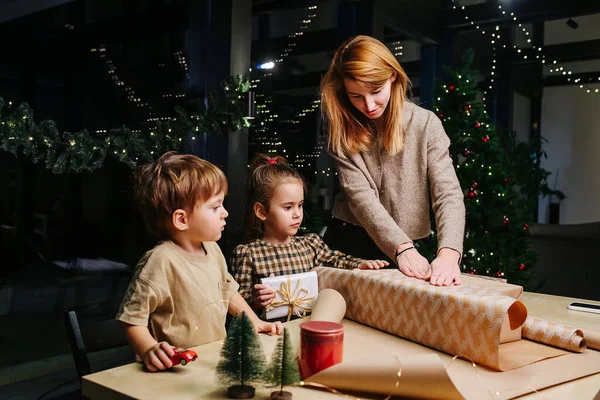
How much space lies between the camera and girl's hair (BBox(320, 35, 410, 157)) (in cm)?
175

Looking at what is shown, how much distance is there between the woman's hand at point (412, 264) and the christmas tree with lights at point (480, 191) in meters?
2.78

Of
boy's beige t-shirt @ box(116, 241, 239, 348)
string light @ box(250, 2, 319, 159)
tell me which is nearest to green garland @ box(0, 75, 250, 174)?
string light @ box(250, 2, 319, 159)

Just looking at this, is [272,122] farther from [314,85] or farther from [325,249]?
[325,249]

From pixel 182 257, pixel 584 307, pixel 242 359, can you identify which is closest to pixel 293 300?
pixel 182 257

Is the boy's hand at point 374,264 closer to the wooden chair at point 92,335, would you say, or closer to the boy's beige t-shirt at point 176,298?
the boy's beige t-shirt at point 176,298

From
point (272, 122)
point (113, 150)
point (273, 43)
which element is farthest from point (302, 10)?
point (113, 150)

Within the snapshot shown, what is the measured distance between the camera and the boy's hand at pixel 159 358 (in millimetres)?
1079

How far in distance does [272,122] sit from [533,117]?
4601mm

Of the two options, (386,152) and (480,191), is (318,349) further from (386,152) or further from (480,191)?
(480,191)

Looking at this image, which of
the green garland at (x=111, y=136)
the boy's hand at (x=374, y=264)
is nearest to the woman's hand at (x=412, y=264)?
the boy's hand at (x=374, y=264)

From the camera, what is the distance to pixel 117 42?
152 inches

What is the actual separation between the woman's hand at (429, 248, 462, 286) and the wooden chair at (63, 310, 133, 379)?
0.77 m

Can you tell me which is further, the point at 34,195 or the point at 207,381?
the point at 34,195

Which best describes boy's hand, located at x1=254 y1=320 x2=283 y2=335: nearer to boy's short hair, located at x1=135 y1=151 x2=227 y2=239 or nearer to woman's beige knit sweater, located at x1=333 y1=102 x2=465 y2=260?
boy's short hair, located at x1=135 y1=151 x2=227 y2=239
